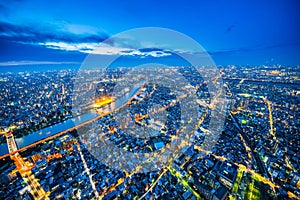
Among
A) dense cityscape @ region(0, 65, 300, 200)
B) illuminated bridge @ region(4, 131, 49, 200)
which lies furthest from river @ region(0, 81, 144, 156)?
illuminated bridge @ region(4, 131, 49, 200)

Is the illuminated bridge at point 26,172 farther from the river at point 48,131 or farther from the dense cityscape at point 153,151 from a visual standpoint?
the river at point 48,131

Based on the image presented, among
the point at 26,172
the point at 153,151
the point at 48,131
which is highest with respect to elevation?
the point at 153,151

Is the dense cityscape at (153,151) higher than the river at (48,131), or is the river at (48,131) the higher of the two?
the dense cityscape at (153,151)

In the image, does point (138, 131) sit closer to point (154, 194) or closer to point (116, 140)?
point (116, 140)

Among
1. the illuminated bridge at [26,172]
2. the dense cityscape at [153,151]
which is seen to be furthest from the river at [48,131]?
the illuminated bridge at [26,172]

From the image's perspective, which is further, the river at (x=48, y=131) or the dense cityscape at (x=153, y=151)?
the river at (x=48, y=131)

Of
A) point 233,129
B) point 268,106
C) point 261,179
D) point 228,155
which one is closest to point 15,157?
point 228,155

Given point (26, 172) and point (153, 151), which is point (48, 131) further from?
point (153, 151)

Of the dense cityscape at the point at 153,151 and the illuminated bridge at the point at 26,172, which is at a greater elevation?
the dense cityscape at the point at 153,151

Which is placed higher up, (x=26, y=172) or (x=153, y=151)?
(x=153, y=151)

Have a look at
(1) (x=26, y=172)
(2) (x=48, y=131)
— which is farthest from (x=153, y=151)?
(2) (x=48, y=131)

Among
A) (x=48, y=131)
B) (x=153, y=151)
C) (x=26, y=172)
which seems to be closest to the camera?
(x=26, y=172)
